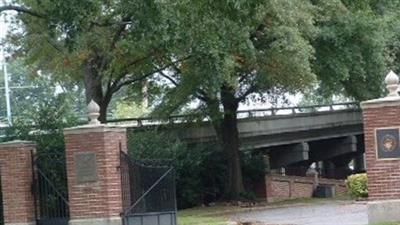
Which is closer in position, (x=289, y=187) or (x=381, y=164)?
(x=381, y=164)

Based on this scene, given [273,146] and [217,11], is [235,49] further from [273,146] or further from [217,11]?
[273,146]

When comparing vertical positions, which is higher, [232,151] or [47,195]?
[232,151]

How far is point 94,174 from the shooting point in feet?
55.3

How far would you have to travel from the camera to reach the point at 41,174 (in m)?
18.3

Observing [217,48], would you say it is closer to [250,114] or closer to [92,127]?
[92,127]

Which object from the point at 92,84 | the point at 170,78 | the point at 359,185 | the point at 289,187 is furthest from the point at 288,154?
the point at 92,84

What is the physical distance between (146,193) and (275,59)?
12.0 m

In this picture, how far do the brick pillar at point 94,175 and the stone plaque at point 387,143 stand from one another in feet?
17.7

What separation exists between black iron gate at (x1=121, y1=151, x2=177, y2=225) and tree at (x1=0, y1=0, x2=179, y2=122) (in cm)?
283

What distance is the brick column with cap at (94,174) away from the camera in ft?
55.0

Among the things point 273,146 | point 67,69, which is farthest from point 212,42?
point 273,146

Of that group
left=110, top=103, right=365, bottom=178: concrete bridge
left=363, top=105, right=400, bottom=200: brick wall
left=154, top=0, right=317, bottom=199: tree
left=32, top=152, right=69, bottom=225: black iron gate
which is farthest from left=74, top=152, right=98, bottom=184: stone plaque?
left=110, top=103, right=365, bottom=178: concrete bridge

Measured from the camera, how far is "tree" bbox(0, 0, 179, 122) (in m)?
16.7

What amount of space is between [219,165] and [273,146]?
9.32 meters
